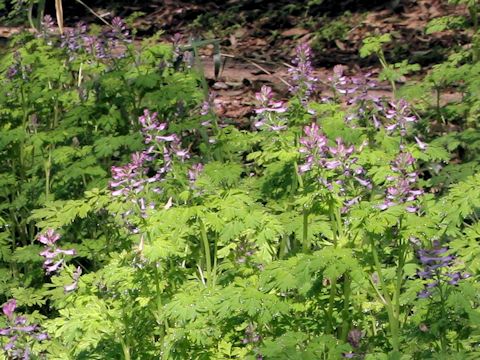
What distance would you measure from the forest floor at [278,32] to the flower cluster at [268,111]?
3.82 metres

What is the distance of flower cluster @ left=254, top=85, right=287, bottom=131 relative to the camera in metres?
4.14

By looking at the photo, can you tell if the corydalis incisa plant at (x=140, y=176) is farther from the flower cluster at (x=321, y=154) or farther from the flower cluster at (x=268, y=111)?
the flower cluster at (x=321, y=154)

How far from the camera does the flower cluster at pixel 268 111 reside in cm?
414

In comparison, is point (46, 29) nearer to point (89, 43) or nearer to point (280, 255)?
point (89, 43)

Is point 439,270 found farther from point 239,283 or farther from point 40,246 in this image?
point 40,246

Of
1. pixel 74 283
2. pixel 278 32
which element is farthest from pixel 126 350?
pixel 278 32

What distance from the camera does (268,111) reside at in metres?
4.24

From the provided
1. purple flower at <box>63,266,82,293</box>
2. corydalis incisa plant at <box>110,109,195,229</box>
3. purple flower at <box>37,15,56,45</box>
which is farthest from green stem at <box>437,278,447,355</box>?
purple flower at <box>37,15,56,45</box>

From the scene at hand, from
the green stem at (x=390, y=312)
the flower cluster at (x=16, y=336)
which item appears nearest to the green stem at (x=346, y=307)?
the green stem at (x=390, y=312)

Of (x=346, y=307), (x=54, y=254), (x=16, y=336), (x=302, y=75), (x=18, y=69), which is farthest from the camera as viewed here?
(x=18, y=69)

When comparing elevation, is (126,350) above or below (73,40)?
below

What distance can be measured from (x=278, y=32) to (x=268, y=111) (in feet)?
21.9

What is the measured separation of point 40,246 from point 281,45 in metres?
5.27

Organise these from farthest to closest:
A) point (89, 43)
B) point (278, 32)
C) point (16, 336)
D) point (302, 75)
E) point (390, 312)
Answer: point (278, 32) < point (89, 43) < point (302, 75) < point (16, 336) < point (390, 312)
